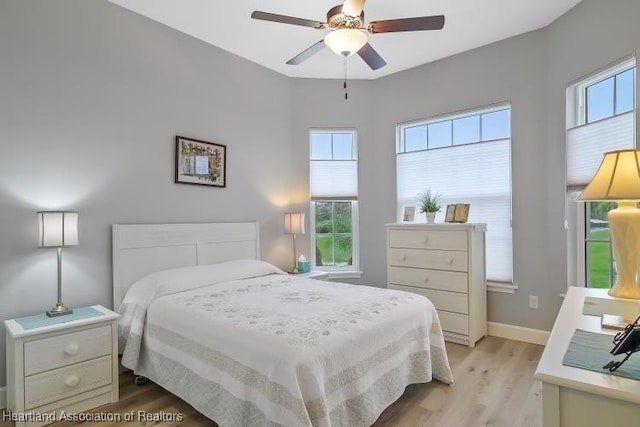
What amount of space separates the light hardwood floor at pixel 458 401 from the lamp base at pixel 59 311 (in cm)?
64

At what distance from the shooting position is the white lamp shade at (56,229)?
7.20ft

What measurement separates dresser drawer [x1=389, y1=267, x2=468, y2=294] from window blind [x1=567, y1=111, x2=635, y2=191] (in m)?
1.22

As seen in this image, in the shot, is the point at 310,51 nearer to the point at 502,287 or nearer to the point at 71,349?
the point at 71,349

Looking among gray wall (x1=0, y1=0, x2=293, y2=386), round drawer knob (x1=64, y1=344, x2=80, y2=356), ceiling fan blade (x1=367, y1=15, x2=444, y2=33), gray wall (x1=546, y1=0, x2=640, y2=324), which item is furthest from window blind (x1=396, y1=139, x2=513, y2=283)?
round drawer knob (x1=64, y1=344, x2=80, y2=356)

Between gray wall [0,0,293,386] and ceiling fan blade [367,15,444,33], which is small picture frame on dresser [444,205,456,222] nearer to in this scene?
ceiling fan blade [367,15,444,33]

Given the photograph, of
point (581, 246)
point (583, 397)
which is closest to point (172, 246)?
point (583, 397)

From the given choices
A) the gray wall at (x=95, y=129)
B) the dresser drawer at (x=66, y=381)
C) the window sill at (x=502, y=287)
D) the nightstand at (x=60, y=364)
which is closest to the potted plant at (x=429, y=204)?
the window sill at (x=502, y=287)

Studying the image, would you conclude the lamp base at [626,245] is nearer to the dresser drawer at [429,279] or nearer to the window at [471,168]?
the dresser drawer at [429,279]

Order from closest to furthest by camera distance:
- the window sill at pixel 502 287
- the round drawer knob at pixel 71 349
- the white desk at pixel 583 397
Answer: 1. the white desk at pixel 583 397
2. the round drawer knob at pixel 71 349
3. the window sill at pixel 502 287

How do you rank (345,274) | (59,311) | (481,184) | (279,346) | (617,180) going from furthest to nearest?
(345,274) < (481,184) < (59,311) < (279,346) < (617,180)

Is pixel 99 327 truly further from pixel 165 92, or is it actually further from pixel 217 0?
pixel 217 0

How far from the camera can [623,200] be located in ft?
4.96

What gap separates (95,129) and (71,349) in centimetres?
159

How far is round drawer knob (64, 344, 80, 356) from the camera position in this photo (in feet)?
6.90
